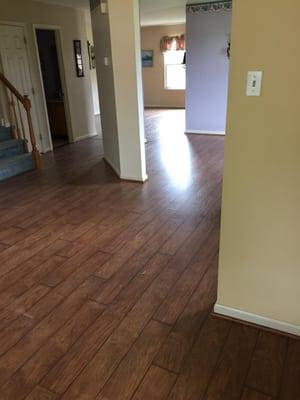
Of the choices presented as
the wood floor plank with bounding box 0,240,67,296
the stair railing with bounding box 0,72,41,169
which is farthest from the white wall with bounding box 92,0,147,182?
the wood floor plank with bounding box 0,240,67,296

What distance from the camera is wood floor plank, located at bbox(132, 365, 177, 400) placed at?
59.6 inches

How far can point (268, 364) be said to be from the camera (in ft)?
5.37

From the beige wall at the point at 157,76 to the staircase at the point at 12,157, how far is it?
6548 millimetres

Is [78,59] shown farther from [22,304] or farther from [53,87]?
[22,304]

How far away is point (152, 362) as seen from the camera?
1.68m

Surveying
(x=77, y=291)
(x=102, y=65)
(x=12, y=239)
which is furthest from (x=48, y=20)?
(x=77, y=291)

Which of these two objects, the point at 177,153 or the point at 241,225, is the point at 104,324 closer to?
the point at 241,225

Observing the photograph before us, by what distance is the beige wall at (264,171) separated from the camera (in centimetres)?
135

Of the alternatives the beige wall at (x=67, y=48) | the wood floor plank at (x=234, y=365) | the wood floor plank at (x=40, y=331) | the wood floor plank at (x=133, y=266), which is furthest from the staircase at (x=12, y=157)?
the wood floor plank at (x=234, y=365)

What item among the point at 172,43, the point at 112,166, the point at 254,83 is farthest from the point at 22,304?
the point at 172,43

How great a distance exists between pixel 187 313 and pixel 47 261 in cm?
121

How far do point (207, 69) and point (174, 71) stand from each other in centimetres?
461

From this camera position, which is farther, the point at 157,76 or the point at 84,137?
the point at 157,76

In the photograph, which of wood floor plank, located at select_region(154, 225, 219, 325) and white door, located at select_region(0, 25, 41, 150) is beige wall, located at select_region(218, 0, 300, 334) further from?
white door, located at select_region(0, 25, 41, 150)
